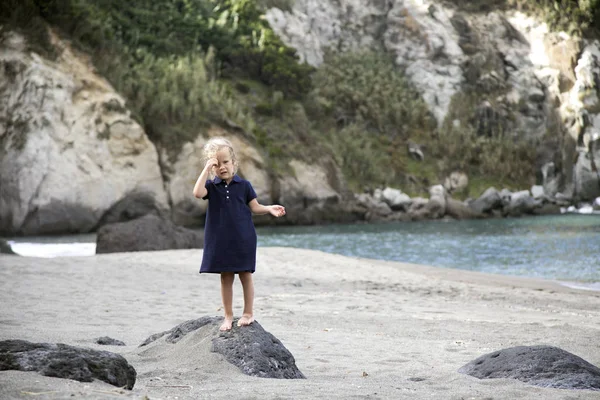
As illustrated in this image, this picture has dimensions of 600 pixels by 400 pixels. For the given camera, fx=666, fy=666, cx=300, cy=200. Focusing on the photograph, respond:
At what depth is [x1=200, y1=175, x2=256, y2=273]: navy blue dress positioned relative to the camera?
451 cm

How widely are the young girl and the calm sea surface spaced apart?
10.1 m

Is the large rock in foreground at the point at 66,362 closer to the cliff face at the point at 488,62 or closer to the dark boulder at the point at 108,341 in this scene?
the dark boulder at the point at 108,341

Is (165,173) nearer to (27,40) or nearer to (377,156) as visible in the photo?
(27,40)

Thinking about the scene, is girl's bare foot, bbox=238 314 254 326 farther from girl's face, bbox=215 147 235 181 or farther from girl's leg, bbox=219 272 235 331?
girl's face, bbox=215 147 235 181

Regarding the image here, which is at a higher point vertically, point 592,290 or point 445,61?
point 445,61

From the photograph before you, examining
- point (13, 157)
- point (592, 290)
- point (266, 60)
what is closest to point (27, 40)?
point (13, 157)

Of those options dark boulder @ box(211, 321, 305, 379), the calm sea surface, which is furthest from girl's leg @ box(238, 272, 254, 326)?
the calm sea surface

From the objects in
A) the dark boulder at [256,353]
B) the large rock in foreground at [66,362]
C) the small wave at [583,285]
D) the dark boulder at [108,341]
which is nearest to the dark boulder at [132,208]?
the small wave at [583,285]

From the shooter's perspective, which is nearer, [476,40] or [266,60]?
[266,60]

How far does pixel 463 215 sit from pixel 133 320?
3706 cm

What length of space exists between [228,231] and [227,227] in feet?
0.10

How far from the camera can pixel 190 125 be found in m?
33.4

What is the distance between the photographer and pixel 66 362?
10.5ft

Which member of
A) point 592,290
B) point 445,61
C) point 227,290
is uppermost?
point 445,61
